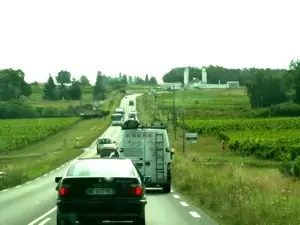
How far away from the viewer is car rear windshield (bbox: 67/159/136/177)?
12711 millimetres

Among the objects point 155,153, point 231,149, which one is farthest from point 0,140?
point 155,153

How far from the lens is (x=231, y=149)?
7662cm

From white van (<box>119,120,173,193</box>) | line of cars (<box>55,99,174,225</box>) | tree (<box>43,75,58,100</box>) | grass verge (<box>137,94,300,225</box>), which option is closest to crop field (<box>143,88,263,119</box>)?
tree (<box>43,75,58,100</box>)

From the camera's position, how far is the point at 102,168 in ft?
42.6

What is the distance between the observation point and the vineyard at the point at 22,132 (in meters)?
84.8

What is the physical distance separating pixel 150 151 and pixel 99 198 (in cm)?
1288

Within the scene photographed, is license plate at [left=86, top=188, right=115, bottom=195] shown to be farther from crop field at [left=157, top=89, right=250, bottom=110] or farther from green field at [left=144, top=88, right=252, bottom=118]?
crop field at [left=157, top=89, right=250, bottom=110]

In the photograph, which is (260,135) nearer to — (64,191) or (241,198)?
(241,198)

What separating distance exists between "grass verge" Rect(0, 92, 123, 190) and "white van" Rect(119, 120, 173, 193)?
24.0 feet

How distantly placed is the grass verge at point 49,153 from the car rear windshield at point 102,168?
17.0 meters

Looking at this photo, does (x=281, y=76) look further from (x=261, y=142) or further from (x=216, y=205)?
(x=216, y=205)

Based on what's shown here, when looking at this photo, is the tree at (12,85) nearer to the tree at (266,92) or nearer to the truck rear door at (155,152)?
the tree at (266,92)

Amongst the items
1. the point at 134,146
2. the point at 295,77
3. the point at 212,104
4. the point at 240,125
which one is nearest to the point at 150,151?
the point at 134,146

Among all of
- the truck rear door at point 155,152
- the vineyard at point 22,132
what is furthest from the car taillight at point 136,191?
the vineyard at point 22,132
